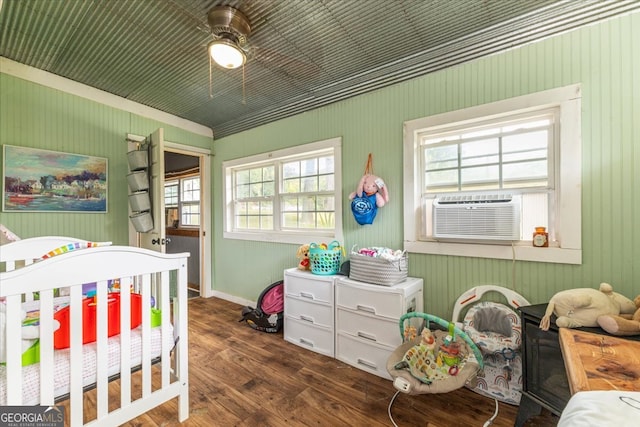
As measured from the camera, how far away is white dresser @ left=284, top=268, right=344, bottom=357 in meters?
2.16

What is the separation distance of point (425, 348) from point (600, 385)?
88 cm

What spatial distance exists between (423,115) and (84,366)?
8.14 feet

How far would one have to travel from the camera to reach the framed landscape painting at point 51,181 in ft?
7.64

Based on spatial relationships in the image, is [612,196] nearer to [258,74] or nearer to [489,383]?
[489,383]

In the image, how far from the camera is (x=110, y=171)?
2.88m

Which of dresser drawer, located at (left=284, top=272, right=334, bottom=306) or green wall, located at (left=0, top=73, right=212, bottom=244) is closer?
dresser drawer, located at (left=284, top=272, right=334, bottom=306)

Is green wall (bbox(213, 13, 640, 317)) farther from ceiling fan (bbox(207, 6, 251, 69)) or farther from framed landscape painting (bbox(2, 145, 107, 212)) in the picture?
framed landscape painting (bbox(2, 145, 107, 212))

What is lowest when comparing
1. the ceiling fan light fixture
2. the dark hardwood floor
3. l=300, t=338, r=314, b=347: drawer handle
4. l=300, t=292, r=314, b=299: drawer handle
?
the dark hardwood floor

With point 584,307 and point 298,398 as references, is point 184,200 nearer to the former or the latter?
point 298,398

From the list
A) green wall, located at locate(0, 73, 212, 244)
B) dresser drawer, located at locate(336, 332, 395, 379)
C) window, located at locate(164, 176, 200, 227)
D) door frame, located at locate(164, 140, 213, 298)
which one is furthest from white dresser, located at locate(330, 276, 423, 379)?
window, located at locate(164, 176, 200, 227)

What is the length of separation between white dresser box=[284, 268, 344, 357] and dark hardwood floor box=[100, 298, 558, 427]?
0.34 ft

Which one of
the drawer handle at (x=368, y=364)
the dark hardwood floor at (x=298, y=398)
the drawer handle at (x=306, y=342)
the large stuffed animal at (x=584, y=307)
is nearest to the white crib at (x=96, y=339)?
the dark hardwood floor at (x=298, y=398)

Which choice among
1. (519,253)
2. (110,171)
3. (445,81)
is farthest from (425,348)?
(110,171)

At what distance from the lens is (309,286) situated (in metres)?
2.28
